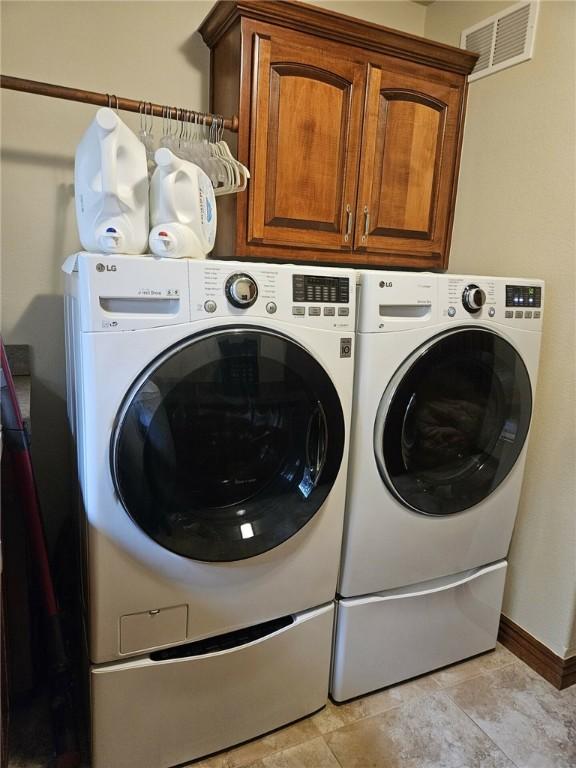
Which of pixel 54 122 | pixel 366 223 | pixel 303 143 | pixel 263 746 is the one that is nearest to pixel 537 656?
pixel 263 746

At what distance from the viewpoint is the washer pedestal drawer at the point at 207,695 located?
1.29 metres

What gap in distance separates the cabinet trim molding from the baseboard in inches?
80.3

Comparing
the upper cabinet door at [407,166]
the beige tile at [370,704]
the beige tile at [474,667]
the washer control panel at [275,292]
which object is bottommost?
the beige tile at [474,667]

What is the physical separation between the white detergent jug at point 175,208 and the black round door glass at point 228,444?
22 centimetres

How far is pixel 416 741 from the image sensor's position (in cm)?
152

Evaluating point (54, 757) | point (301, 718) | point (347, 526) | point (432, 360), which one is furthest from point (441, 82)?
point (54, 757)

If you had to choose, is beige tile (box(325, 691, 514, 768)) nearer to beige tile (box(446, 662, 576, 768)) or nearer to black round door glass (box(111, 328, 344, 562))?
beige tile (box(446, 662, 576, 768))

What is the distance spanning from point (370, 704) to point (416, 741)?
0.17 metres

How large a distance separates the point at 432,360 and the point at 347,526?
0.53 meters

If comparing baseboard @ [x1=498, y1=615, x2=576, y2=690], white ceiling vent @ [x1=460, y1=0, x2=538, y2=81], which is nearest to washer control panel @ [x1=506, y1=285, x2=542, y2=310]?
white ceiling vent @ [x1=460, y1=0, x2=538, y2=81]

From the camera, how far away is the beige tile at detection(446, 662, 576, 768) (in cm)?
151

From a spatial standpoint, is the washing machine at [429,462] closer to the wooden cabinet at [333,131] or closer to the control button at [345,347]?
the control button at [345,347]

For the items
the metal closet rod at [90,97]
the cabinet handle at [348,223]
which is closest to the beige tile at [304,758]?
the cabinet handle at [348,223]

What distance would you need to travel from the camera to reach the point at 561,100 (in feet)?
5.44
